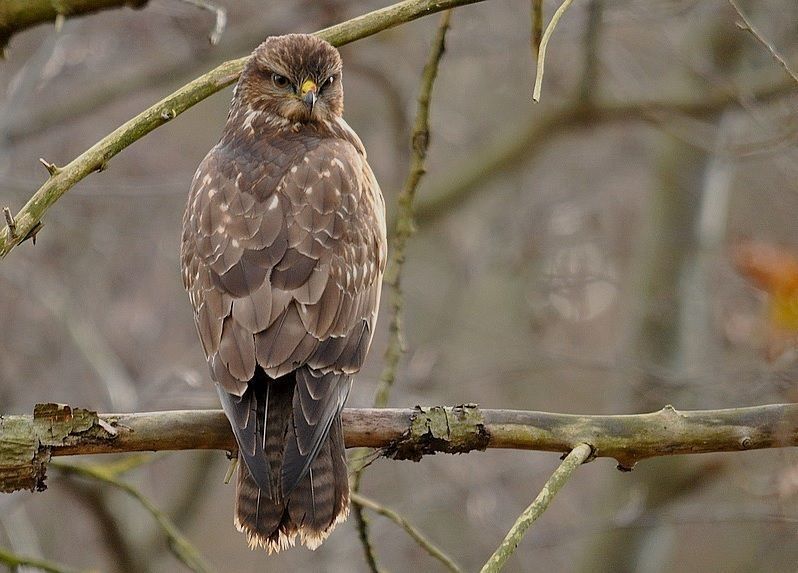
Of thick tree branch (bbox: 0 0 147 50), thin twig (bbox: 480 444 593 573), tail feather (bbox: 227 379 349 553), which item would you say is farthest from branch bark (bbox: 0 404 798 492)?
thick tree branch (bbox: 0 0 147 50)

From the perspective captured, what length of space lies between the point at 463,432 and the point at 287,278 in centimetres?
96

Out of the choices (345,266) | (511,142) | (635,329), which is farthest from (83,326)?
(345,266)

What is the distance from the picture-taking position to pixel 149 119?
352 cm

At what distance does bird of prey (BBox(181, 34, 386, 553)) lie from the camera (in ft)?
13.2

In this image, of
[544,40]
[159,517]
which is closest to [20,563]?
[159,517]

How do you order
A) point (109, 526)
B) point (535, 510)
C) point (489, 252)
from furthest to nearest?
1. point (489, 252)
2. point (109, 526)
3. point (535, 510)

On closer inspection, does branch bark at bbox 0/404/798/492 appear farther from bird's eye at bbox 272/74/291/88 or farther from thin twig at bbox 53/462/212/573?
bird's eye at bbox 272/74/291/88

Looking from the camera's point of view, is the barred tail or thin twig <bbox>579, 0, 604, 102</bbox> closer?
the barred tail

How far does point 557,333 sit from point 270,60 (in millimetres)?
7827

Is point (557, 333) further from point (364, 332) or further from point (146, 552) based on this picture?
point (364, 332)

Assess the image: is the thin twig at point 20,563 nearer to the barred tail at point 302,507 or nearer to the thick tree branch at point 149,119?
the barred tail at point 302,507

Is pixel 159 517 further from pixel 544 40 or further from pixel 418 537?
pixel 544 40

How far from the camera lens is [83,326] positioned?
29.9 ft

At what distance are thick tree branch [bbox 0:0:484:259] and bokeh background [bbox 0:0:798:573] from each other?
3.21 meters
